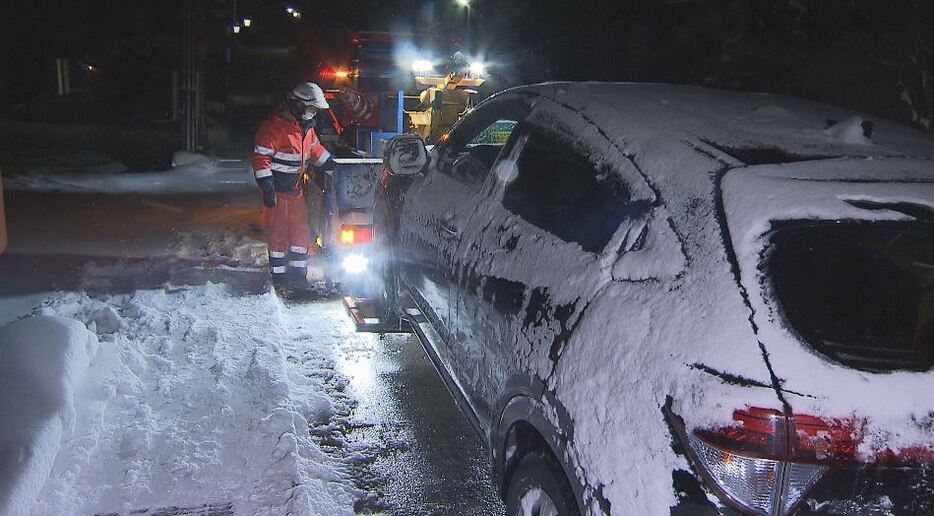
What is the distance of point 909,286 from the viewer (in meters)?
2.23

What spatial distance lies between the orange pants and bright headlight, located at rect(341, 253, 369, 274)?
1.89 ft

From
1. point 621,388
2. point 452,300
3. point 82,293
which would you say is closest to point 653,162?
point 621,388

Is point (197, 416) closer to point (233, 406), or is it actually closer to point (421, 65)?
point (233, 406)

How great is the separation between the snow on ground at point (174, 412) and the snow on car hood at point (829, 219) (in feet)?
7.41

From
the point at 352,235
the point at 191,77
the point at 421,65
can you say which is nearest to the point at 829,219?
the point at 352,235

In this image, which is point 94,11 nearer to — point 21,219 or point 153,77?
point 153,77

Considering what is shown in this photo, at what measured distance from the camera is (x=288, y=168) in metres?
6.57

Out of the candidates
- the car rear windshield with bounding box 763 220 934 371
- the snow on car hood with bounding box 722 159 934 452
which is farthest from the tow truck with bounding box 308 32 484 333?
the car rear windshield with bounding box 763 220 934 371

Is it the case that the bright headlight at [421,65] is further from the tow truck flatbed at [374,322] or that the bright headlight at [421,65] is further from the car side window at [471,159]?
the car side window at [471,159]

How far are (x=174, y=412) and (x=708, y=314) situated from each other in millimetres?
3280

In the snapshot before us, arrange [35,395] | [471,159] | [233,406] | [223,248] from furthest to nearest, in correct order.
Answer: [223,248] < [233,406] < [471,159] < [35,395]

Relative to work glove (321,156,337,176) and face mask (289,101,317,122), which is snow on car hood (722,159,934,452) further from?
face mask (289,101,317,122)

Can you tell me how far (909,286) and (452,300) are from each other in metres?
1.86

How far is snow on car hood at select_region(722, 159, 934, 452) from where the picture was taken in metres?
1.76
